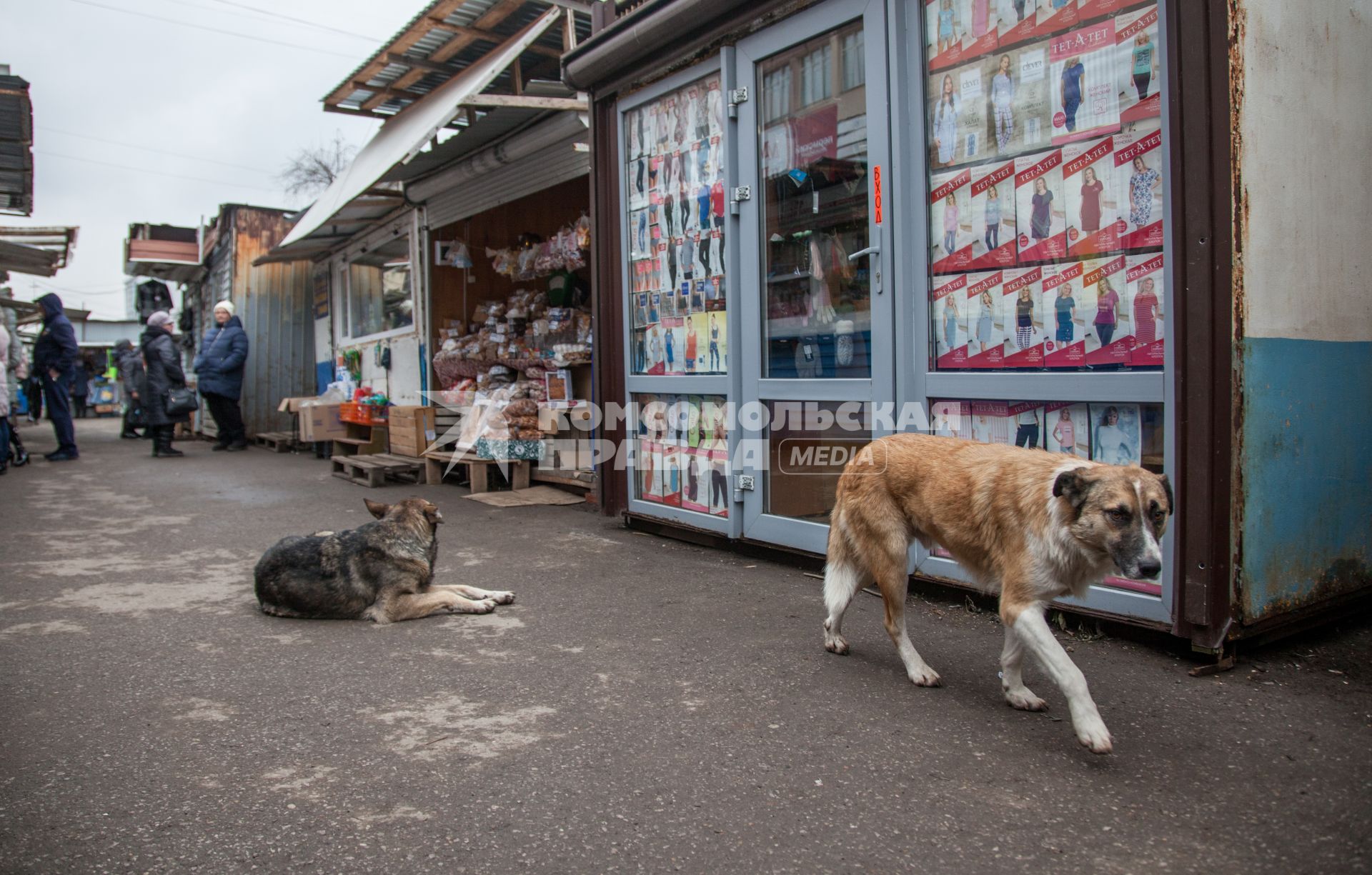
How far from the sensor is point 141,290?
70.9ft

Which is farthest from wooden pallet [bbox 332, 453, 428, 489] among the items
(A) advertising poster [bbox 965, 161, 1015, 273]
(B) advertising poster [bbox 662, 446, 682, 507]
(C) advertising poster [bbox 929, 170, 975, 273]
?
(A) advertising poster [bbox 965, 161, 1015, 273]

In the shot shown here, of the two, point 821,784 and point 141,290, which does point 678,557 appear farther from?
point 141,290

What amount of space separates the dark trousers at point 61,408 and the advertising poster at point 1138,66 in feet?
43.6

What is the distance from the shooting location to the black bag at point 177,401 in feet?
44.0

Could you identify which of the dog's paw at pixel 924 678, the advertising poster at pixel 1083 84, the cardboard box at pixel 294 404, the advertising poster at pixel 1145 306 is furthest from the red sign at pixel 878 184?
the cardboard box at pixel 294 404

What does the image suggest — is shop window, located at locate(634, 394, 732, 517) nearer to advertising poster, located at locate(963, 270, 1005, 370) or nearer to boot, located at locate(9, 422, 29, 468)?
advertising poster, located at locate(963, 270, 1005, 370)

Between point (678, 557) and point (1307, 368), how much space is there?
3.56m

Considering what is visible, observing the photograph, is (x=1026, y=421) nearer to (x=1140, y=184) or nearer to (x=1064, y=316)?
(x=1064, y=316)

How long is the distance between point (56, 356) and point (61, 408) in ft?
2.84

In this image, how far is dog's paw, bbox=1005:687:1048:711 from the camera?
10.4 feet

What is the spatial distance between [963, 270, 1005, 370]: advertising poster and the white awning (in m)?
5.12

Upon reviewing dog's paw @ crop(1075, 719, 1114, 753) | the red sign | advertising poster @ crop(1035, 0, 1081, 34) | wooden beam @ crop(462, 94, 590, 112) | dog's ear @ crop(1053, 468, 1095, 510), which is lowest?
dog's paw @ crop(1075, 719, 1114, 753)

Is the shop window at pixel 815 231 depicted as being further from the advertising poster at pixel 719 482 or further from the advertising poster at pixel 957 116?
the advertising poster at pixel 719 482

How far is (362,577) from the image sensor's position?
A: 4.53 metres
